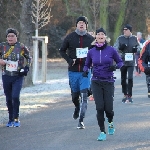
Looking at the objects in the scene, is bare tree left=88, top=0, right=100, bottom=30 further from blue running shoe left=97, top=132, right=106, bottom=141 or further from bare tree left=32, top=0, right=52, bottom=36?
blue running shoe left=97, top=132, right=106, bottom=141

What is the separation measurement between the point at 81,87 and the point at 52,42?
1771 inches

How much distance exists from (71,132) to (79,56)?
1.40 meters

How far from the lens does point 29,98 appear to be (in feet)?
57.7

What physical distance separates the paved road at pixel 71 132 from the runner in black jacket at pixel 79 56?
1.95ft

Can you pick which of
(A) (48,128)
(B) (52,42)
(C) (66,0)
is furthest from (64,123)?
(B) (52,42)

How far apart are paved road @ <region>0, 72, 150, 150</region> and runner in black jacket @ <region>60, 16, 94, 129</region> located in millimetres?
595

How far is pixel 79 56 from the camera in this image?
11219 millimetres

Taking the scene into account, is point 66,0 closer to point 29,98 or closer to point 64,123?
point 29,98

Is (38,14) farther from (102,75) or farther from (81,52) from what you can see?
(102,75)

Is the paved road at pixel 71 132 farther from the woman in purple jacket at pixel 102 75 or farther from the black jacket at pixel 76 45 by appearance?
the black jacket at pixel 76 45

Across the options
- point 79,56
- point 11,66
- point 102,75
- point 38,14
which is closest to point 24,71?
point 11,66

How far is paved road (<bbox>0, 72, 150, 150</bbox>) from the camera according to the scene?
30.3 feet

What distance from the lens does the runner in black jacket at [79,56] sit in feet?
36.7

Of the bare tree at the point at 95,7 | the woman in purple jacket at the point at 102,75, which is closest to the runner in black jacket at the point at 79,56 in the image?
the woman in purple jacket at the point at 102,75
